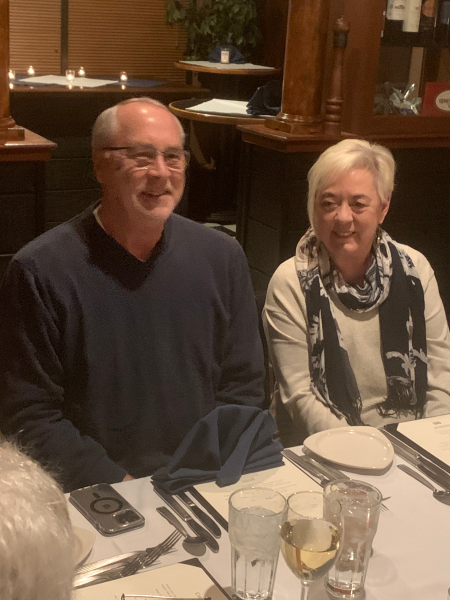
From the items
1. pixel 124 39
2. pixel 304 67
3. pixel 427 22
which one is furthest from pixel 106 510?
pixel 124 39

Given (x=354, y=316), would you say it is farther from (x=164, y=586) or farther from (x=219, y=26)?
(x=219, y=26)

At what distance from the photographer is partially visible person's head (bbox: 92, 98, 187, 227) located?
72.6 inches

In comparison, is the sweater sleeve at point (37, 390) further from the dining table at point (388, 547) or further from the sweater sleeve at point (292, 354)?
the sweater sleeve at point (292, 354)

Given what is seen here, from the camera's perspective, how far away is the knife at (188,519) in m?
1.25

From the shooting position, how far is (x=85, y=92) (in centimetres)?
480

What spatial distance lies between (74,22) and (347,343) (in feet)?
18.0

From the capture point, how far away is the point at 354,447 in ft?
5.18

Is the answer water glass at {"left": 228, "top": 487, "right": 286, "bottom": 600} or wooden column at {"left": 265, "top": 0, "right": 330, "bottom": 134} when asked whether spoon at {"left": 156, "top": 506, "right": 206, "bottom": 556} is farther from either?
wooden column at {"left": 265, "top": 0, "right": 330, "bottom": 134}

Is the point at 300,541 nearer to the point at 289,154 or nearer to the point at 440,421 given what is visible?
the point at 440,421

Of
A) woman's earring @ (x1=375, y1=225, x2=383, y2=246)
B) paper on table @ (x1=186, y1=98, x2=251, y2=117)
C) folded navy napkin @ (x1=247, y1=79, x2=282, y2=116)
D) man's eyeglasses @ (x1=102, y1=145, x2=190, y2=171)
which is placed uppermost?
folded navy napkin @ (x1=247, y1=79, x2=282, y2=116)

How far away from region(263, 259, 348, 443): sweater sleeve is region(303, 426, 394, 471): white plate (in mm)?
366

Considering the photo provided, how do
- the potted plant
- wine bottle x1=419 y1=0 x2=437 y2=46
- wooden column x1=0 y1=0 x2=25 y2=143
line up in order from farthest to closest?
the potted plant → wine bottle x1=419 y1=0 x2=437 y2=46 → wooden column x1=0 y1=0 x2=25 y2=143

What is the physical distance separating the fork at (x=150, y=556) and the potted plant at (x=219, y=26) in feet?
17.1

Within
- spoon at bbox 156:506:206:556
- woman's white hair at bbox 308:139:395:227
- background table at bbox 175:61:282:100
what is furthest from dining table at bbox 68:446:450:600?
background table at bbox 175:61:282:100
